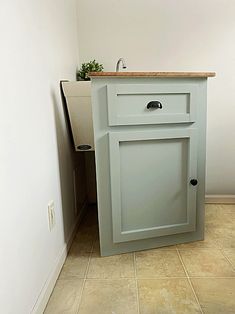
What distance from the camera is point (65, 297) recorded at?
107 centimetres

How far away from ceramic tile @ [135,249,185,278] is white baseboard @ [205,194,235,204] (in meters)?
0.84

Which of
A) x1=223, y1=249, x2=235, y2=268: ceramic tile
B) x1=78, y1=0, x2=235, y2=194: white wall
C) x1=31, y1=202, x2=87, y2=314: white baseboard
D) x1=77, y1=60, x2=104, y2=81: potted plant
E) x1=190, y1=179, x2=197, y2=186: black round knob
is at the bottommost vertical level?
x1=223, y1=249, x2=235, y2=268: ceramic tile

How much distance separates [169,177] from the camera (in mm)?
1371

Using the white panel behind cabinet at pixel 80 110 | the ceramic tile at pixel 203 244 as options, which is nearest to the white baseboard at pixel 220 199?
the ceramic tile at pixel 203 244

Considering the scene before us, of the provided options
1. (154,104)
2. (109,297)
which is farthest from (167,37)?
(109,297)

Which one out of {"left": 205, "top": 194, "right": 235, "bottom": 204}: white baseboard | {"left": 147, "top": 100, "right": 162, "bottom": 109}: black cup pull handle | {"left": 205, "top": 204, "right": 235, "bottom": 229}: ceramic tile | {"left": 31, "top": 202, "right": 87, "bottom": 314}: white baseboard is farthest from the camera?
{"left": 205, "top": 194, "right": 235, "bottom": 204}: white baseboard

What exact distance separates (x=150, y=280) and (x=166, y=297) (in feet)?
0.41

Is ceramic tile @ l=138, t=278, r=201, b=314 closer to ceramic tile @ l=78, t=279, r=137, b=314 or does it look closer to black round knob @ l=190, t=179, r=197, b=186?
ceramic tile @ l=78, t=279, r=137, b=314

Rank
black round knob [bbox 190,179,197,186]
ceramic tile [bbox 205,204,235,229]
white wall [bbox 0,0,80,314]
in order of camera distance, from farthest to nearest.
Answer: ceramic tile [bbox 205,204,235,229], black round knob [bbox 190,179,197,186], white wall [bbox 0,0,80,314]

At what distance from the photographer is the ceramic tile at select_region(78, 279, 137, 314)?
99 centimetres

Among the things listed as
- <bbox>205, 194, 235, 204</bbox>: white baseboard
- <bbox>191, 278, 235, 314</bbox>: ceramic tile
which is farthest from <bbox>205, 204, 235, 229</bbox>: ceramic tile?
<bbox>191, 278, 235, 314</bbox>: ceramic tile

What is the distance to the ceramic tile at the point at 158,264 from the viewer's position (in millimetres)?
1208

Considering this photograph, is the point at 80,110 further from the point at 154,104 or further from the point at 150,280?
the point at 150,280

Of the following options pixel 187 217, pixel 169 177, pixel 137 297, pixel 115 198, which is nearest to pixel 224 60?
pixel 169 177
